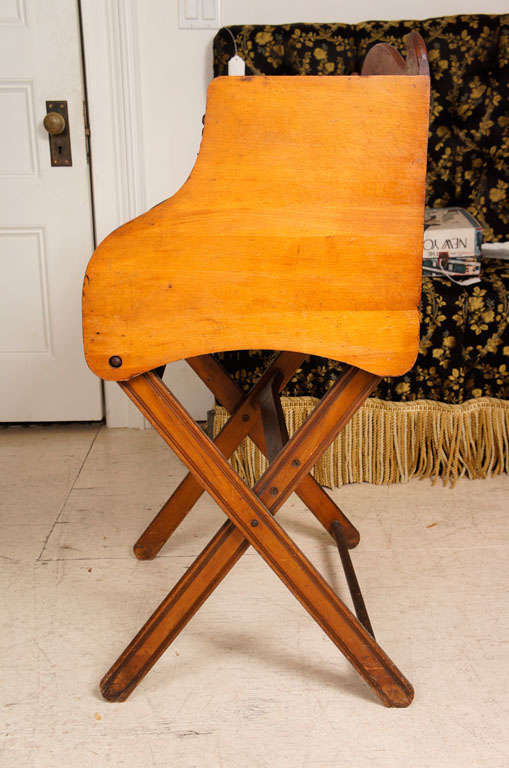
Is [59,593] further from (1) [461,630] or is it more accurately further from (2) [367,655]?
(1) [461,630]

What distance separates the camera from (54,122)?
1.99m

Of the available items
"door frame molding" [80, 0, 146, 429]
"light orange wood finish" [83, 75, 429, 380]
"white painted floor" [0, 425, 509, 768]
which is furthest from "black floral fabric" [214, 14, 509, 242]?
"light orange wood finish" [83, 75, 429, 380]

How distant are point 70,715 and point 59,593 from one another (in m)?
0.33

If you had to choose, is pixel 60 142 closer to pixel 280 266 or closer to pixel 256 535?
pixel 280 266

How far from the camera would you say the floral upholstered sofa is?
5.47ft

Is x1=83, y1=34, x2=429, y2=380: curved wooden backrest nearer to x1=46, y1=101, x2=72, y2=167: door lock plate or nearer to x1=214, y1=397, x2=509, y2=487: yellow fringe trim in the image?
x1=214, y1=397, x2=509, y2=487: yellow fringe trim

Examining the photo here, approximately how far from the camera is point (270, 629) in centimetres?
116

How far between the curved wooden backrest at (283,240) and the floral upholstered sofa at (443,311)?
783 mm

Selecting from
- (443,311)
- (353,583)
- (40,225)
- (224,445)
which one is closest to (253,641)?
(353,583)

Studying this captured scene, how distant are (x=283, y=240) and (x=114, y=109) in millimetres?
1391

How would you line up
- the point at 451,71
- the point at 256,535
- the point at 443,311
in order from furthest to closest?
the point at 451,71
the point at 443,311
the point at 256,535

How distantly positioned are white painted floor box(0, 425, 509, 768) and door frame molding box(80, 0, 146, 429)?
0.91m

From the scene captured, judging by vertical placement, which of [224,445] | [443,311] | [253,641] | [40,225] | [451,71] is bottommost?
[253,641]

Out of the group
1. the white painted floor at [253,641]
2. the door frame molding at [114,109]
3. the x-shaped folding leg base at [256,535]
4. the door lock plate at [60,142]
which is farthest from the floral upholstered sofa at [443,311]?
the x-shaped folding leg base at [256,535]
